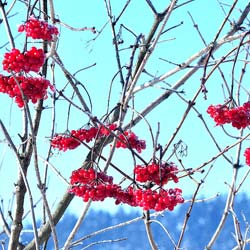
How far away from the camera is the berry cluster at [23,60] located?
115 cm

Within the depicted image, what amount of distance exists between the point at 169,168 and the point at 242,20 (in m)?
0.54

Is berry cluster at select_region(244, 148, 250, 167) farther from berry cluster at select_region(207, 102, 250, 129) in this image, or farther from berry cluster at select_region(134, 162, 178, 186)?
berry cluster at select_region(134, 162, 178, 186)

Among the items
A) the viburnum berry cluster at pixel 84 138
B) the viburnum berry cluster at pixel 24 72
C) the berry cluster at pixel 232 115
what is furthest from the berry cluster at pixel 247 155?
the viburnum berry cluster at pixel 24 72

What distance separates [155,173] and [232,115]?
28 cm

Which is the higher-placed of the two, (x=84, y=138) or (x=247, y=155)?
(x=84, y=138)

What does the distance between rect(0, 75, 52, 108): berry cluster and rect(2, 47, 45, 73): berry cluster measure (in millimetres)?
26

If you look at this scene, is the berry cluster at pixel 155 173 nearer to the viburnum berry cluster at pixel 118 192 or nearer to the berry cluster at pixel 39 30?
the viburnum berry cluster at pixel 118 192

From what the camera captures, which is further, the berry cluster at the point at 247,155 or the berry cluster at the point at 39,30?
the berry cluster at the point at 247,155

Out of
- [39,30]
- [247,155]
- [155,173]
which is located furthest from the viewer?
[247,155]

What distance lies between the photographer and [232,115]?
1277 mm

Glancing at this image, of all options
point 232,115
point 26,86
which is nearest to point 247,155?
point 232,115

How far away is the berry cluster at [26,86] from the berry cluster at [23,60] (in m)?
0.03

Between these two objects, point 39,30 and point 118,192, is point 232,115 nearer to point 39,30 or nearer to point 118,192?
point 118,192

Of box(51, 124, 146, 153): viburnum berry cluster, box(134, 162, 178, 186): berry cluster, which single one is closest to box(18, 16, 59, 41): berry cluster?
box(51, 124, 146, 153): viburnum berry cluster
